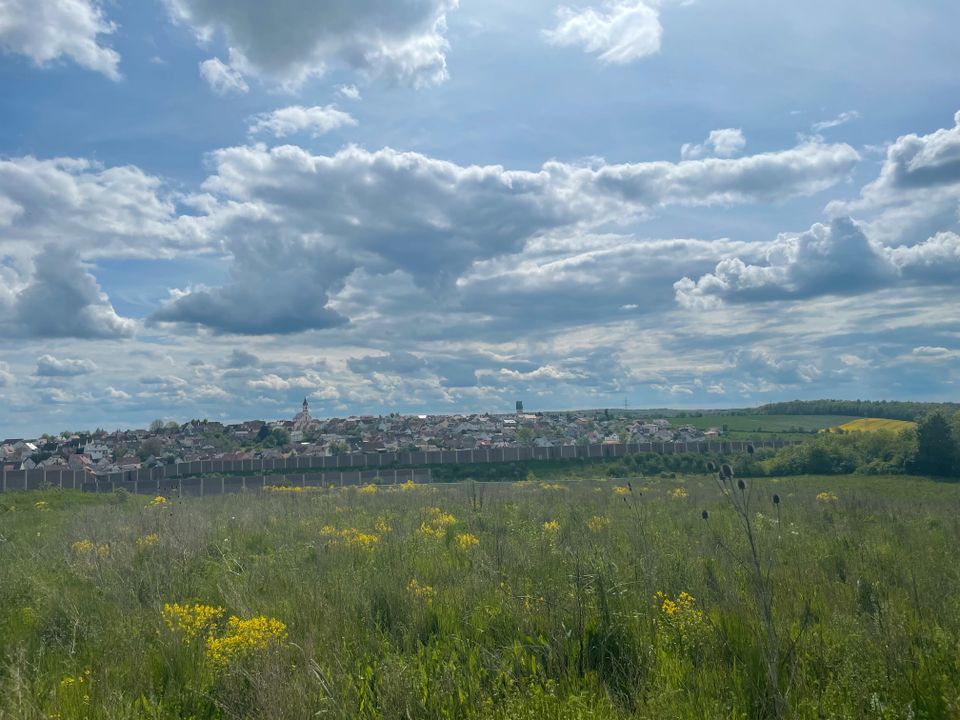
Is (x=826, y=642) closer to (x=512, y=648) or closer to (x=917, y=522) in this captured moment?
(x=512, y=648)

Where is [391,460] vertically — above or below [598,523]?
below

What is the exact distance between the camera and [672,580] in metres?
6.75

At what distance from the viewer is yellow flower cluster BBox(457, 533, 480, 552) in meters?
9.21

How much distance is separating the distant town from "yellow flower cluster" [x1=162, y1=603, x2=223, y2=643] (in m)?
68.0

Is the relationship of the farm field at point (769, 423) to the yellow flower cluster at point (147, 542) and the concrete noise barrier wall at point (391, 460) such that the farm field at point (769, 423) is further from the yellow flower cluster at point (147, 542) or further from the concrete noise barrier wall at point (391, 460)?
the yellow flower cluster at point (147, 542)

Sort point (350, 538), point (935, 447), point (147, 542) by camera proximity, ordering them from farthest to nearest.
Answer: point (935, 447) → point (350, 538) → point (147, 542)

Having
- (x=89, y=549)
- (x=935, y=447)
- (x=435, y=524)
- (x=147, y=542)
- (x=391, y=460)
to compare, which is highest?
(x=147, y=542)

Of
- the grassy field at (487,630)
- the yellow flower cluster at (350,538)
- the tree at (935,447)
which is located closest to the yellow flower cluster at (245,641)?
the grassy field at (487,630)

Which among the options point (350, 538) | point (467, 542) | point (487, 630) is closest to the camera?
point (487, 630)

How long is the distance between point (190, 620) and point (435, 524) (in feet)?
22.7

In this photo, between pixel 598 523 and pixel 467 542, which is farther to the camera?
pixel 598 523

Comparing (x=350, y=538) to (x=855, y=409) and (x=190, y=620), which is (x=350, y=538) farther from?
(x=855, y=409)

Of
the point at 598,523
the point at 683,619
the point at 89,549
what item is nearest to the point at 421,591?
the point at 683,619

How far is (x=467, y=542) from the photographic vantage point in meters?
9.59
